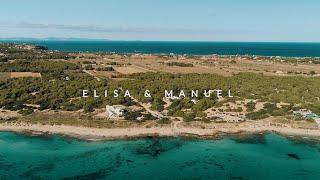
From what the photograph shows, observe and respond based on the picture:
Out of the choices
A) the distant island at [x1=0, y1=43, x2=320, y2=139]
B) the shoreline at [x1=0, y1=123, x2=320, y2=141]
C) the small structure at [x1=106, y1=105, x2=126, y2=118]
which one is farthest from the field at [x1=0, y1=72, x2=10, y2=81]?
the small structure at [x1=106, y1=105, x2=126, y2=118]

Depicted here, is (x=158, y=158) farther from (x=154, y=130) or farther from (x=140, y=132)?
(x=154, y=130)

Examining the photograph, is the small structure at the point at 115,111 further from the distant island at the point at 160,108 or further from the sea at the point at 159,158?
the sea at the point at 159,158

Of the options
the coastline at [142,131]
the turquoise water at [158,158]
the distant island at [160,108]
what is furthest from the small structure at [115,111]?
the turquoise water at [158,158]

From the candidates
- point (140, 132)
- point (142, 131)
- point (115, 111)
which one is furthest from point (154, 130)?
point (115, 111)

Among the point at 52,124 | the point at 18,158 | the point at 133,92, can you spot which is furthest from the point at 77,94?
the point at 18,158

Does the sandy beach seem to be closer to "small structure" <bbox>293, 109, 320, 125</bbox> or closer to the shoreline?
the shoreline
